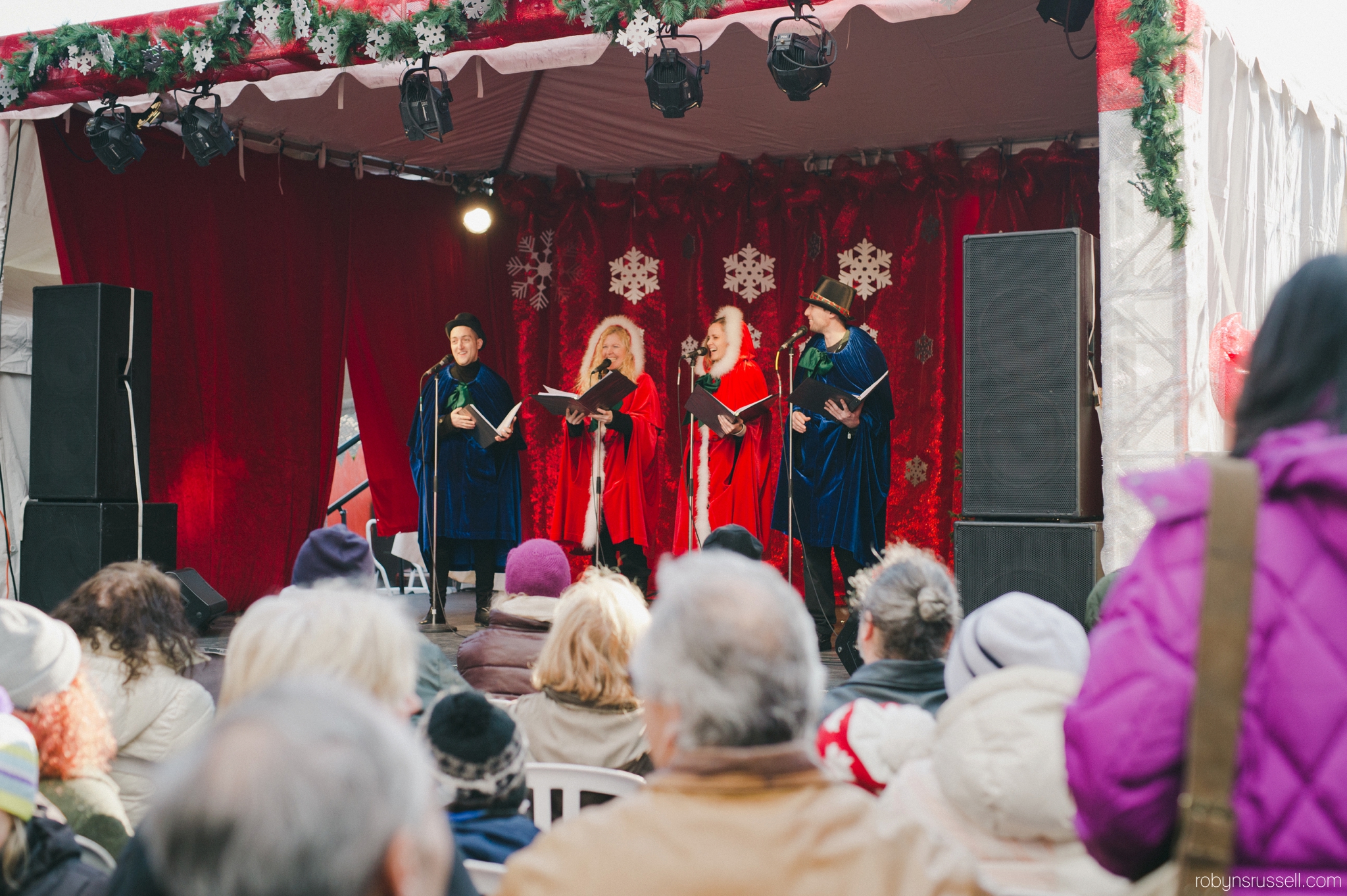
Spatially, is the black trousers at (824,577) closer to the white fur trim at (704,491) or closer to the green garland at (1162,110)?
the white fur trim at (704,491)

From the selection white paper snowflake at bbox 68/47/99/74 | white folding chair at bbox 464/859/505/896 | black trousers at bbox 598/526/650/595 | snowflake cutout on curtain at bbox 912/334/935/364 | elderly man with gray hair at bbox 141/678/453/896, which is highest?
white paper snowflake at bbox 68/47/99/74

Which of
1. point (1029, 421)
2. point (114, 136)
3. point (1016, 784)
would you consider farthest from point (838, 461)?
point (1016, 784)

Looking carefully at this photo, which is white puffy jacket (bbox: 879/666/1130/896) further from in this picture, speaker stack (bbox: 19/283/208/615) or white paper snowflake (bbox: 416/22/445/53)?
speaker stack (bbox: 19/283/208/615)

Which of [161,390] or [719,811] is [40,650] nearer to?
[719,811]

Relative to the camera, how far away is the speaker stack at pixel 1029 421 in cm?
360

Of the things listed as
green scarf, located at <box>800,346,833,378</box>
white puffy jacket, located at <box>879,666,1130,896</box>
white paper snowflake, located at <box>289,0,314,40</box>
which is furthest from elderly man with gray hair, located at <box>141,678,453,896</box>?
green scarf, located at <box>800,346,833,378</box>

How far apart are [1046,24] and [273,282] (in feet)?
13.9

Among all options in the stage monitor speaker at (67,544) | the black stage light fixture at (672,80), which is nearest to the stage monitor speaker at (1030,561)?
the black stage light fixture at (672,80)

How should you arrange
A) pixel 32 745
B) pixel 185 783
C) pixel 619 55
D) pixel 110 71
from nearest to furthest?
1. pixel 185 783
2. pixel 32 745
3. pixel 110 71
4. pixel 619 55

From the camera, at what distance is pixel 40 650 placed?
5.32ft

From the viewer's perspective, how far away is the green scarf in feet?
18.4

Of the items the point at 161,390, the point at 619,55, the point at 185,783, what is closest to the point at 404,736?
the point at 185,783

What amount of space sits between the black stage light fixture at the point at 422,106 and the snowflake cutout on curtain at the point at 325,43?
30 cm

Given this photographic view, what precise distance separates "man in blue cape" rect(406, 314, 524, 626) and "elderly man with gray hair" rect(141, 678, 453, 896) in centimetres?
539
